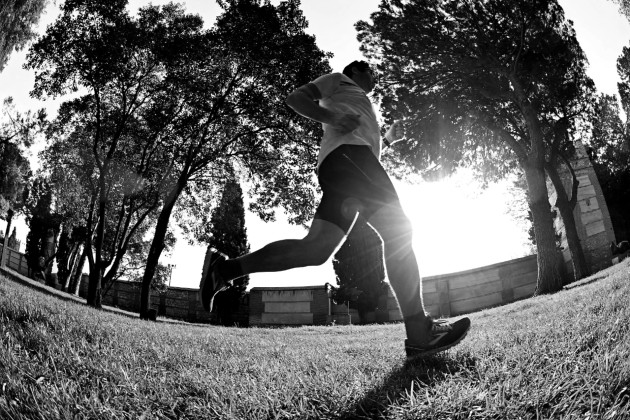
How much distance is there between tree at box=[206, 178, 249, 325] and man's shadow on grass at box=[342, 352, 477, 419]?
17.5 m

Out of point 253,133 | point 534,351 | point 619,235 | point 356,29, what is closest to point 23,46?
point 253,133

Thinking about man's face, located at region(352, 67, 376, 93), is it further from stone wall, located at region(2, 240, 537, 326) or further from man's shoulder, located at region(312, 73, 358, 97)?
stone wall, located at region(2, 240, 537, 326)

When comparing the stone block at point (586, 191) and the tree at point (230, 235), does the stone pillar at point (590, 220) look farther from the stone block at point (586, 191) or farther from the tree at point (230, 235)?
the tree at point (230, 235)

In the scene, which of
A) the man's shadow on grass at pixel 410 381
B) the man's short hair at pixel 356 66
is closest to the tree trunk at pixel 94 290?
the man's short hair at pixel 356 66

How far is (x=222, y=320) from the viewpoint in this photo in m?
27.0

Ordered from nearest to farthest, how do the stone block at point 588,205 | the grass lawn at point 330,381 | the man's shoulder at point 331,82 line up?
the grass lawn at point 330,381
the man's shoulder at point 331,82
the stone block at point 588,205

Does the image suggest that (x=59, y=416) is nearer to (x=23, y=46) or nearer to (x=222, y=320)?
(x=23, y=46)

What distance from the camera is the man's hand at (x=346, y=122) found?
257 centimetres

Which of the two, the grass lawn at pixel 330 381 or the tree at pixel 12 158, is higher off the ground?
the tree at pixel 12 158

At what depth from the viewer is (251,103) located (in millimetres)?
15930

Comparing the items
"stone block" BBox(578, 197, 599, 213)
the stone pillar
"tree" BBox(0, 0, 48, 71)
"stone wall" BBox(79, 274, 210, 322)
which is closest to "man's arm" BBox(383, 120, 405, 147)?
"tree" BBox(0, 0, 48, 71)

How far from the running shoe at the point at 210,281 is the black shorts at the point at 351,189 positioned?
735 mm

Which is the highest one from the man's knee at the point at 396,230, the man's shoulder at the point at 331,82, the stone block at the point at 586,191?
the stone block at the point at 586,191

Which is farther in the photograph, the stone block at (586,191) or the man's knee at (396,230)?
the stone block at (586,191)
